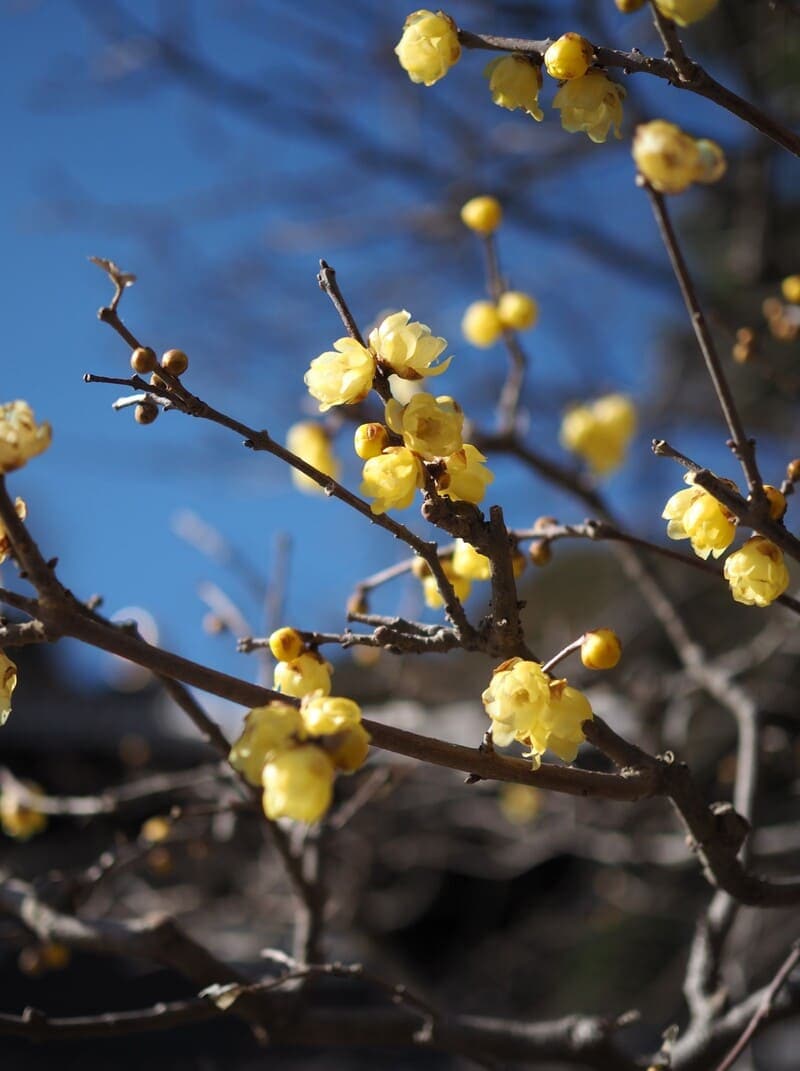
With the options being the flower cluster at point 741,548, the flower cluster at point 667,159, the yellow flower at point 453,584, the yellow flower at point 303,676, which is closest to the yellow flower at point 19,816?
the yellow flower at point 453,584

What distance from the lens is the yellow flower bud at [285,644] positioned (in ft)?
3.49

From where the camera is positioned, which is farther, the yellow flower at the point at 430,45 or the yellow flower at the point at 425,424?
the yellow flower at the point at 430,45

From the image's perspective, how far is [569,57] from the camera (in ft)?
3.57

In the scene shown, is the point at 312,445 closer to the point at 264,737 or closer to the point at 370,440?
the point at 370,440

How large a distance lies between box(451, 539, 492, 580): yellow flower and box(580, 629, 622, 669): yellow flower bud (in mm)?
261

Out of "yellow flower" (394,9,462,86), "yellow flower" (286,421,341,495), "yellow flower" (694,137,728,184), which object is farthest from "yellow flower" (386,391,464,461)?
"yellow flower" (286,421,341,495)

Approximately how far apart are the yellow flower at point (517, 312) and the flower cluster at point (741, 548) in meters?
0.94

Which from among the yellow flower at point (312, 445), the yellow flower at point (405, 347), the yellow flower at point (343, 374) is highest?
the yellow flower at point (405, 347)

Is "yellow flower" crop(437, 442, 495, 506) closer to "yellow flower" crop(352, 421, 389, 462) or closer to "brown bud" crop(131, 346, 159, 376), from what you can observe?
"yellow flower" crop(352, 421, 389, 462)

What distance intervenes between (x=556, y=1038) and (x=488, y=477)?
3.62 feet

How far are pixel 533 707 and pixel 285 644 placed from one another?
0.28m

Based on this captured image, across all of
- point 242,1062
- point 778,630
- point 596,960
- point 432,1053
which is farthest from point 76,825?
point 778,630

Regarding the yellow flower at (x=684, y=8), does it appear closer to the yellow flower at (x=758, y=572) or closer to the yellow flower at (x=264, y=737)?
the yellow flower at (x=758, y=572)

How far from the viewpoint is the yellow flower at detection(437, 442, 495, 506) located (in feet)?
3.67
